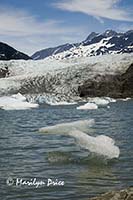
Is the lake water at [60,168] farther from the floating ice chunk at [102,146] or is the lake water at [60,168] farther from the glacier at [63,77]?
the glacier at [63,77]

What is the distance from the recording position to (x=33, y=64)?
99875mm

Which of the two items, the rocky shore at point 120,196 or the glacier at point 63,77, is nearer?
the rocky shore at point 120,196

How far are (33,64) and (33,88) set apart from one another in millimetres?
20302

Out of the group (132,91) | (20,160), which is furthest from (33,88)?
(20,160)

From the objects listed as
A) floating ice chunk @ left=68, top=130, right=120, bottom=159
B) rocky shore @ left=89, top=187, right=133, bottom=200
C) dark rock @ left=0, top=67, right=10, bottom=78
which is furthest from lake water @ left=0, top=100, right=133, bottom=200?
dark rock @ left=0, top=67, right=10, bottom=78

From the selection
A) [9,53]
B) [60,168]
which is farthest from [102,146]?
[9,53]

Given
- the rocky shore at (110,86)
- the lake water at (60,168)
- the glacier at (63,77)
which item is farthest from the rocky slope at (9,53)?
the lake water at (60,168)

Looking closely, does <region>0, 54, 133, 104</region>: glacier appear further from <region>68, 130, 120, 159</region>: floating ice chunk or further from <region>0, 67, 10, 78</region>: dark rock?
<region>68, 130, 120, 159</region>: floating ice chunk

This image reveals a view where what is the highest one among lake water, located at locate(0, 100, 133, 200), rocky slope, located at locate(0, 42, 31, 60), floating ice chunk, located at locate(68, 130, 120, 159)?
floating ice chunk, located at locate(68, 130, 120, 159)

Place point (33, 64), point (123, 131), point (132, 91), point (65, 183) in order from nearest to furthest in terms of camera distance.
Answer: point (65, 183), point (123, 131), point (132, 91), point (33, 64)

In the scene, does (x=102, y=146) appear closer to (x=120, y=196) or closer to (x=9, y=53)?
(x=120, y=196)

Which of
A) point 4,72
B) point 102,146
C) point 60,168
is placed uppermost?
point 102,146

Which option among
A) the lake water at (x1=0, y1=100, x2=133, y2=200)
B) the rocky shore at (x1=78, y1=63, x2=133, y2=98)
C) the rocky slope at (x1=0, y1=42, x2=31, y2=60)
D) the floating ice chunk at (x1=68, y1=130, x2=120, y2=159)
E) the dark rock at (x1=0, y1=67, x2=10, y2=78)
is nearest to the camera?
the lake water at (x1=0, y1=100, x2=133, y2=200)

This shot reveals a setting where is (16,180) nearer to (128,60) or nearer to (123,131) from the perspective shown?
(123,131)
